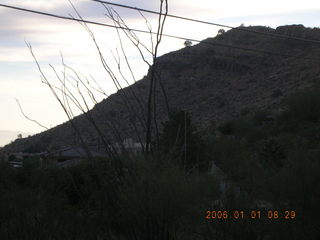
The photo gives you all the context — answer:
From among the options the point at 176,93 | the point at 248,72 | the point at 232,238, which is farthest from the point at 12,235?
the point at 248,72

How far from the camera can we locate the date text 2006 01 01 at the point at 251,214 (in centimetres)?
Answer: 831

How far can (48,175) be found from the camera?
14383 millimetres

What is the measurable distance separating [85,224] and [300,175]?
4.39 metres

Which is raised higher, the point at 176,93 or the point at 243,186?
the point at 176,93

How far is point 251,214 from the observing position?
873cm

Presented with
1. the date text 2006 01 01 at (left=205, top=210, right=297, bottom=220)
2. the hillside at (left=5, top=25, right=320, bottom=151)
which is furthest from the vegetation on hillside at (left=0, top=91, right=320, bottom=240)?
the hillside at (left=5, top=25, right=320, bottom=151)

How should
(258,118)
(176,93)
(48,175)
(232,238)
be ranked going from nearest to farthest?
1. (232,238)
2. (48,175)
3. (258,118)
4. (176,93)

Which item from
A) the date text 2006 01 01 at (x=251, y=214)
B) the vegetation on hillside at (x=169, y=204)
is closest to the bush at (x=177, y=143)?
the vegetation on hillside at (x=169, y=204)

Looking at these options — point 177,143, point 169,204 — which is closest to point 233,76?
point 177,143

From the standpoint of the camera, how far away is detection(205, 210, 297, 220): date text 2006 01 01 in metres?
8.31

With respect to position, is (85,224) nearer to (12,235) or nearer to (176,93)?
(12,235)

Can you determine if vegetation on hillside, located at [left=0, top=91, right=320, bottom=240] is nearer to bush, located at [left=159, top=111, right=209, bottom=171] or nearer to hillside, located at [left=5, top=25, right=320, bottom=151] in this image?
bush, located at [left=159, top=111, right=209, bottom=171]

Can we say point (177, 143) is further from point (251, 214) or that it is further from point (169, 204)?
point (169, 204)

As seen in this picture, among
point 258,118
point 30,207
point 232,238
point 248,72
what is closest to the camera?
point 232,238
